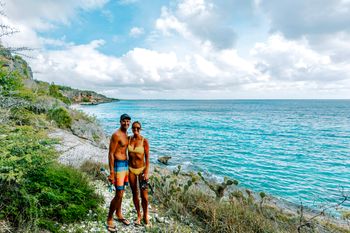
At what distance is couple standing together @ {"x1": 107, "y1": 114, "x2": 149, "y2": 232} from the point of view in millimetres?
5359

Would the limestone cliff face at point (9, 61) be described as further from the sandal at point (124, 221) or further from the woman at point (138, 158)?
the sandal at point (124, 221)

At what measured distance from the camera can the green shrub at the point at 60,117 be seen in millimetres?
23172

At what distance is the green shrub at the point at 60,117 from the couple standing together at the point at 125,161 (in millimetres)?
19872

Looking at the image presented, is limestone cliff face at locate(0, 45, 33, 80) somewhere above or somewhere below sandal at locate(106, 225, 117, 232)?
above

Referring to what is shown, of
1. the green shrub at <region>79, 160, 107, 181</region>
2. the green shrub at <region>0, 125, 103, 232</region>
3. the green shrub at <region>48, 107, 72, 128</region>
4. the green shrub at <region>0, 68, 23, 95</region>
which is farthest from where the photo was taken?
the green shrub at <region>48, 107, 72, 128</region>

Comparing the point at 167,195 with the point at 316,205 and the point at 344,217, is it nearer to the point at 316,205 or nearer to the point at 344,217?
the point at 344,217

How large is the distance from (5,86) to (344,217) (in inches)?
536

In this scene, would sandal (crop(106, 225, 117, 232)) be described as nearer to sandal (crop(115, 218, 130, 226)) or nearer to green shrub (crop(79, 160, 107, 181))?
sandal (crop(115, 218, 130, 226))

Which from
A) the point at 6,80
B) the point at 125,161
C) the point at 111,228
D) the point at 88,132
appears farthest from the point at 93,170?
the point at 88,132

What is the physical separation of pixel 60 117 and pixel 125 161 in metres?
20.8

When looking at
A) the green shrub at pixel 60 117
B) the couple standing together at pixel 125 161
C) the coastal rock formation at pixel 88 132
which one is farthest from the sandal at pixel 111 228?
the green shrub at pixel 60 117

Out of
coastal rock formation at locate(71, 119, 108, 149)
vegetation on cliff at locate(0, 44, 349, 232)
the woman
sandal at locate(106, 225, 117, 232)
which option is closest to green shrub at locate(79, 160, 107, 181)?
vegetation on cliff at locate(0, 44, 349, 232)

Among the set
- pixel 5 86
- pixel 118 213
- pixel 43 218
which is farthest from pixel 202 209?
pixel 5 86

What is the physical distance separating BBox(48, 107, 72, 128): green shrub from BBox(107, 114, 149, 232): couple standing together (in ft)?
65.2
